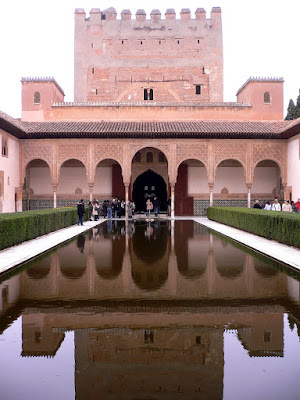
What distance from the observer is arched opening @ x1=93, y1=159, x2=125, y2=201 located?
24297 mm

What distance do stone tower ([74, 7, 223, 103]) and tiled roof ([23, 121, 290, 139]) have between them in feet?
22.6

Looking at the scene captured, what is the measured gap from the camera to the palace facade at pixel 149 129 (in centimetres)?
2223

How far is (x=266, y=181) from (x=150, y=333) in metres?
22.1

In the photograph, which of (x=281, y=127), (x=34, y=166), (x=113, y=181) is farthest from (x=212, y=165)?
(x=34, y=166)

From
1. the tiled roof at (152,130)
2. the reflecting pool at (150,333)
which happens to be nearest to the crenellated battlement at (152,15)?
the tiled roof at (152,130)

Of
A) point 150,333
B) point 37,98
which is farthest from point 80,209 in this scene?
point 150,333

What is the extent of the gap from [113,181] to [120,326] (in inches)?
819

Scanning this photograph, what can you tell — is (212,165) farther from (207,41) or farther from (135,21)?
(135,21)

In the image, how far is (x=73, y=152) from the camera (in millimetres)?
22469

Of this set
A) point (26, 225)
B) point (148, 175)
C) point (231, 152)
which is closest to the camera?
point (26, 225)

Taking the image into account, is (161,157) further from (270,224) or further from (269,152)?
(270,224)

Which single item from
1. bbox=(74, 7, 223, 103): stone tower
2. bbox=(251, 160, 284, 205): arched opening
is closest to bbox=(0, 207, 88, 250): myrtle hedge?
bbox=(251, 160, 284, 205): arched opening

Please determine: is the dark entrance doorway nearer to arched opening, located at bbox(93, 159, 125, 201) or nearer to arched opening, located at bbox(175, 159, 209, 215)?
arched opening, located at bbox(175, 159, 209, 215)

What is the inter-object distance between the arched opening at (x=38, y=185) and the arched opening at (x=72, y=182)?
62 cm
